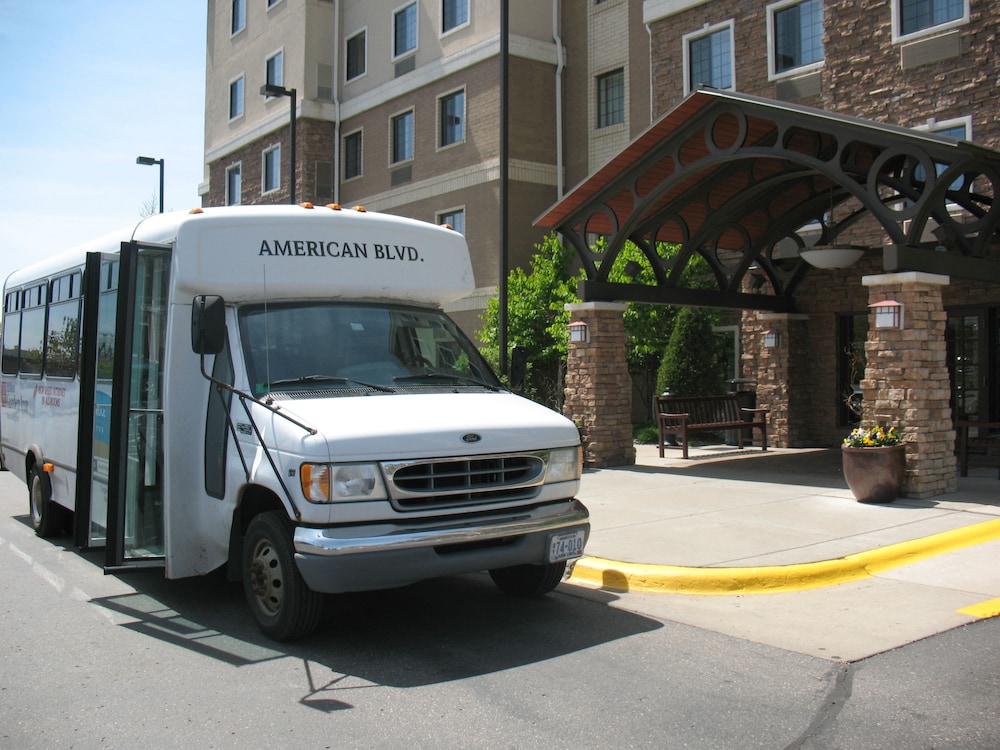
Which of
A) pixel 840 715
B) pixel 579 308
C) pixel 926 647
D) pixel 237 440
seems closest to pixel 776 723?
pixel 840 715

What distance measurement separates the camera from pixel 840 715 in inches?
180

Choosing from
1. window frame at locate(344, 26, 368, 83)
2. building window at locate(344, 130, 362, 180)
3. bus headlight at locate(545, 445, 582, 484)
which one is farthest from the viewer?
building window at locate(344, 130, 362, 180)

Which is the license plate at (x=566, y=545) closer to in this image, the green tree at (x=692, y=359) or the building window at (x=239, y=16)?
the green tree at (x=692, y=359)

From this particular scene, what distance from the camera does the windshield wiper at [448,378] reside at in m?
6.42

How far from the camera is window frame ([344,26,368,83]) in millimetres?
28625

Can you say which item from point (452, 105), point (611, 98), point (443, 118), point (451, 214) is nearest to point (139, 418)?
point (611, 98)

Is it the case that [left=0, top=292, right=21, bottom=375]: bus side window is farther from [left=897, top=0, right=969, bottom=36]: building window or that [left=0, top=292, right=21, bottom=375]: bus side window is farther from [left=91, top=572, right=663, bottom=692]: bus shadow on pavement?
[left=897, top=0, right=969, bottom=36]: building window

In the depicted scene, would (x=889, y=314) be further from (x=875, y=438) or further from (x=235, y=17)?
(x=235, y=17)

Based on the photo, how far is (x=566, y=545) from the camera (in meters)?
5.98

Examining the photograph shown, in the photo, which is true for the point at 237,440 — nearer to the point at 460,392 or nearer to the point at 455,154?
the point at 460,392

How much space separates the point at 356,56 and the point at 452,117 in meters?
5.90

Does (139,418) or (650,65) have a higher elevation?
(650,65)

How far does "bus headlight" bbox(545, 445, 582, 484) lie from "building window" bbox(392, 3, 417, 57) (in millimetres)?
22547

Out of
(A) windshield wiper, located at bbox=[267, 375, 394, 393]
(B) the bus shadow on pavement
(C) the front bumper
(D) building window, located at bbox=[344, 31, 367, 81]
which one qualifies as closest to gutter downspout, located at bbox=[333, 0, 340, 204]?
(D) building window, located at bbox=[344, 31, 367, 81]
